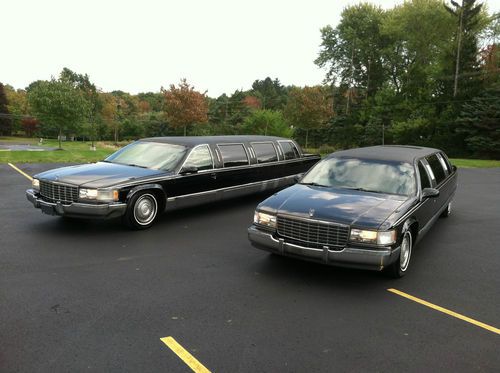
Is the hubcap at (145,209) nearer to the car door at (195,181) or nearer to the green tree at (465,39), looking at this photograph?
the car door at (195,181)

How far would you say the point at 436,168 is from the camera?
755 centimetres

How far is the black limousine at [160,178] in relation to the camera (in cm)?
703

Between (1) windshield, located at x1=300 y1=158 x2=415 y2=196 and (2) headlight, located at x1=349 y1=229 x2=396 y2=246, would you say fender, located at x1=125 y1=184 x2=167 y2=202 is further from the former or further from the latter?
(2) headlight, located at x1=349 y1=229 x2=396 y2=246

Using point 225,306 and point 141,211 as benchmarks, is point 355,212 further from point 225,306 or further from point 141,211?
point 141,211

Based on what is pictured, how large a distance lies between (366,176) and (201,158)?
3744 millimetres

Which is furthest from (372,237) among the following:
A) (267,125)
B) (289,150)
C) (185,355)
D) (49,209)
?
(267,125)

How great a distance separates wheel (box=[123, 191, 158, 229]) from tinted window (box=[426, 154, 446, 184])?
16.3ft

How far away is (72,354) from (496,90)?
42236 millimetres

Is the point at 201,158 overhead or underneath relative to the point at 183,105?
underneath

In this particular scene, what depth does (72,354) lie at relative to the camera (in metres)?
3.47

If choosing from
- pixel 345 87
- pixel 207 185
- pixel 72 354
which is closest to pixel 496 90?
pixel 345 87

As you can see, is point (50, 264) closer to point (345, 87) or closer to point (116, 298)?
point (116, 298)

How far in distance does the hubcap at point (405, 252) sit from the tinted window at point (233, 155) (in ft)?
Answer: 15.3

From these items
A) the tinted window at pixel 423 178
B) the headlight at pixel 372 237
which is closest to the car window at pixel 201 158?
the tinted window at pixel 423 178
